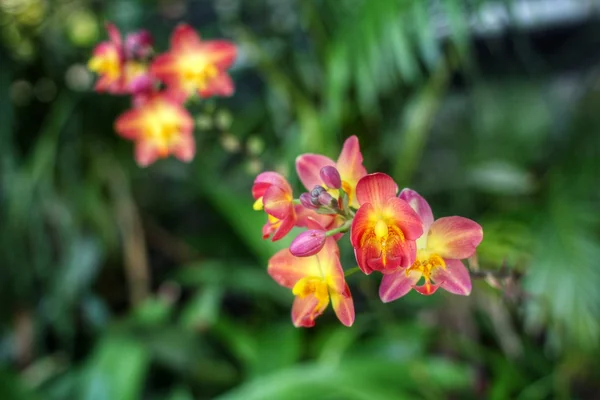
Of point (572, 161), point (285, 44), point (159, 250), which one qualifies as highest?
point (285, 44)

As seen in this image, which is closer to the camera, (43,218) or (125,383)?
(125,383)

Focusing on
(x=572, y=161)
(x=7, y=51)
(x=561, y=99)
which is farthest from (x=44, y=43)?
(x=561, y=99)

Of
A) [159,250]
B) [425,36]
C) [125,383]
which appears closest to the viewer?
[425,36]

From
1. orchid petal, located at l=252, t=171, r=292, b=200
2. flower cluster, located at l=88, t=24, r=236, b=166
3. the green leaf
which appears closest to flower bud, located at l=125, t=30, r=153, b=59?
flower cluster, located at l=88, t=24, r=236, b=166

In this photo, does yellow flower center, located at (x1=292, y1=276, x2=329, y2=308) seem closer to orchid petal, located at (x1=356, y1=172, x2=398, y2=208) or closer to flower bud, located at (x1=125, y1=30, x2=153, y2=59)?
orchid petal, located at (x1=356, y1=172, x2=398, y2=208)

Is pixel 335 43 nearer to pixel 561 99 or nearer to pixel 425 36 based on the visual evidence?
pixel 425 36

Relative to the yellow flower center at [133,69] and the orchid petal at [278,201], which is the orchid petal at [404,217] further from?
the yellow flower center at [133,69]

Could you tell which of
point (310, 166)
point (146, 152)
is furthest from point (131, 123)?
point (310, 166)
